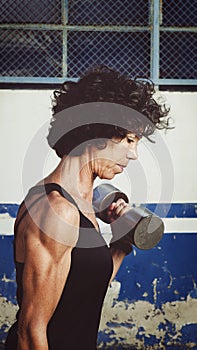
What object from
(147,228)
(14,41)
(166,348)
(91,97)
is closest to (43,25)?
(14,41)

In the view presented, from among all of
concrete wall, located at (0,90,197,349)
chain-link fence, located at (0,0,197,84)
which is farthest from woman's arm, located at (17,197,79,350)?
chain-link fence, located at (0,0,197,84)

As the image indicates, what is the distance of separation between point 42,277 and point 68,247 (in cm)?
17

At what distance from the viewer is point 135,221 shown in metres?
2.96

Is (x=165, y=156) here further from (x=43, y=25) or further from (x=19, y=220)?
(x=19, y=220)

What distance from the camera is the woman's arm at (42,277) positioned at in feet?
8.05

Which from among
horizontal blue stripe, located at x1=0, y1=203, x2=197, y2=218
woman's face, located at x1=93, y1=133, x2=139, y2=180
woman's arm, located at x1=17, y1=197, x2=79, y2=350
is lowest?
horizontal blue stripe, located at x1=0, y1=203, x2=197, y2=218

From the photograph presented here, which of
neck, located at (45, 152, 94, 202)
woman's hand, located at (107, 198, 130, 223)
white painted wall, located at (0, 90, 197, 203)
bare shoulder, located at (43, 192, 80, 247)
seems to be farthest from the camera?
white painted wall, located at (0, 90, 197, 203)

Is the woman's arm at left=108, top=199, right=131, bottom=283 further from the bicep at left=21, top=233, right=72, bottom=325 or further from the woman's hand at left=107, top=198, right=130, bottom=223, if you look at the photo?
the bicep at left=21, top=233, right=72, bottom=325

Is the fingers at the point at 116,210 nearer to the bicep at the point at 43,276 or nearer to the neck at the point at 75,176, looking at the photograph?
the neck at the point at 75,176

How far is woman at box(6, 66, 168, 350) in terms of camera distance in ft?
8.11

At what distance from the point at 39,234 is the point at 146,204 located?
1.80 metres

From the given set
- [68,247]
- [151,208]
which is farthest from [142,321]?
[68,247]

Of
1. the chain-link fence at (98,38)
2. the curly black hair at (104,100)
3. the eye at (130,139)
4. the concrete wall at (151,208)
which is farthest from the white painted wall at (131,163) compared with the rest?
the eye at (130,139)

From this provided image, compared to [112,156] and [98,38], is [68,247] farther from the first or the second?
[98,38]
